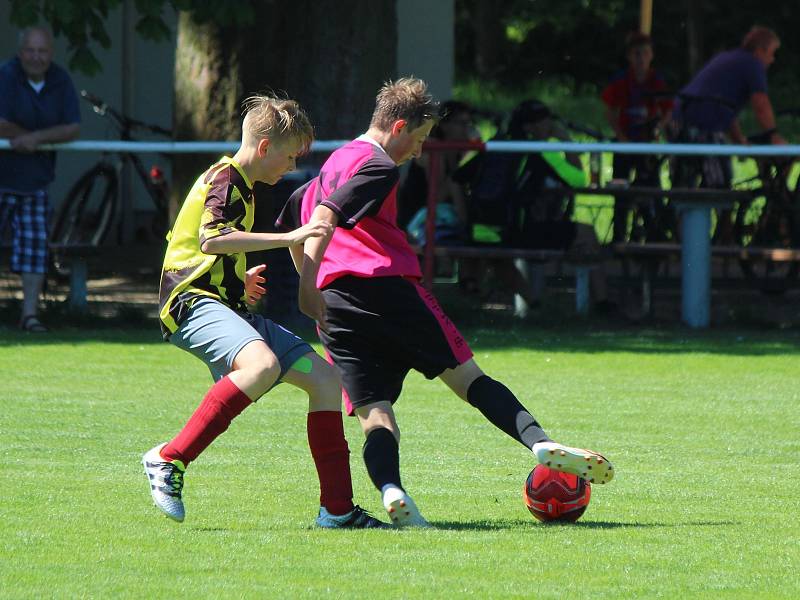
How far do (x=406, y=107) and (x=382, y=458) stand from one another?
1.20 meters

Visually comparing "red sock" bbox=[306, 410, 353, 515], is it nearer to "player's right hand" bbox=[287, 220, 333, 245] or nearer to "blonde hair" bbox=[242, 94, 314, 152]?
"player's right hand" bbox=[287, 220, 333, 245]

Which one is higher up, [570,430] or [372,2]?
[372,2]

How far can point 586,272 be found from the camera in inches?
512

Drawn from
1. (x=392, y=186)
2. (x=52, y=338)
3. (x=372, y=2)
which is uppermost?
(x=372, y=2)

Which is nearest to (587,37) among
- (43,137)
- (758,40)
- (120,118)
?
(120,118)

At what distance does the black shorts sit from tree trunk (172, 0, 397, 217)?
6726 mm

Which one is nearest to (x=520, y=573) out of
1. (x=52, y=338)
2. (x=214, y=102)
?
(x=52, y=338)

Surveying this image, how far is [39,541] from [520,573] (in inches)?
60.4

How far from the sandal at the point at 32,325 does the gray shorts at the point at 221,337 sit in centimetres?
620

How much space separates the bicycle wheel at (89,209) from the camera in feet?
50.2

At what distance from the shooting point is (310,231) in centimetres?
561

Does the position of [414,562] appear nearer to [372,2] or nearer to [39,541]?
[39,541]

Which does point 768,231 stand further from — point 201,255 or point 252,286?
point 201,255

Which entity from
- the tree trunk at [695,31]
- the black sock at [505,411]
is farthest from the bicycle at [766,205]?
the tree trunk at [695,31]
